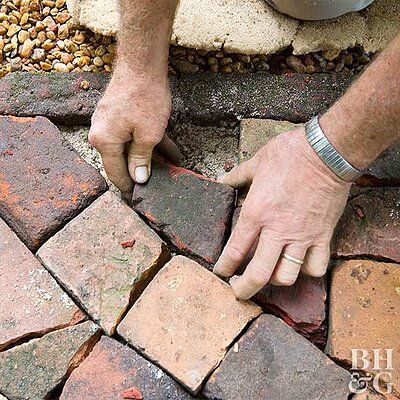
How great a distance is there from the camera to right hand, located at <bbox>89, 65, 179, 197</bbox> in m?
1.81

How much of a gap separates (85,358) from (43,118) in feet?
2.45

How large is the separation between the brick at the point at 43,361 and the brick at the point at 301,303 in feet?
1.55

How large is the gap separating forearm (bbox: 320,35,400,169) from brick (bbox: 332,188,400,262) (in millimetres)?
239

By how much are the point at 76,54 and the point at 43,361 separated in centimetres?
106

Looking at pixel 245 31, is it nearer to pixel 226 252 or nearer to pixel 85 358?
pixel 226 252

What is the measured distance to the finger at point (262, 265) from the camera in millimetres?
1690

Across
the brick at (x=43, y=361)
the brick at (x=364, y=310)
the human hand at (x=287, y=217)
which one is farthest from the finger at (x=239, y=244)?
the brick at (x=43, y=361)

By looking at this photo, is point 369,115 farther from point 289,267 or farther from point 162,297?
point 162,297

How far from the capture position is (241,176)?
1872mm

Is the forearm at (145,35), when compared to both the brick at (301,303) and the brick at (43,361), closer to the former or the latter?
the brick at (301,303)

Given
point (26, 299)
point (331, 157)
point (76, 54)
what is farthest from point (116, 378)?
point (76, 54)

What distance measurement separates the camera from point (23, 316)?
177 centimetres

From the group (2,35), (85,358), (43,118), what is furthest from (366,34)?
(85,358)

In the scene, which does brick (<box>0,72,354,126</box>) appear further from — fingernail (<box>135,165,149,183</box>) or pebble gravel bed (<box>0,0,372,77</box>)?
fingernail (<box>135,165,149,183</box>)
